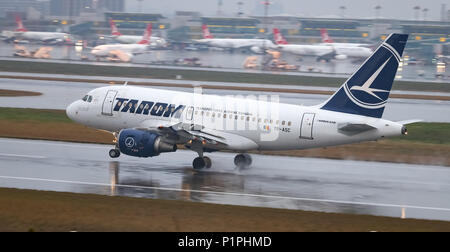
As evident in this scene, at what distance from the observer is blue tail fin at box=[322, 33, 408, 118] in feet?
107

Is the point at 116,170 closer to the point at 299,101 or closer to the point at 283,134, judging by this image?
the point at 283,134

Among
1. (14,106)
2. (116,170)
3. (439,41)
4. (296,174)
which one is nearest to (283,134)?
(296,174)

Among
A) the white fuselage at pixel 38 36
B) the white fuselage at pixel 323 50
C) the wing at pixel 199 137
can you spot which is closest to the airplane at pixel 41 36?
the white fuselage at pixel 38 36

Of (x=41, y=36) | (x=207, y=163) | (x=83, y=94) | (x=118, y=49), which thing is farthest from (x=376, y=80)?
(x=41, y=36)

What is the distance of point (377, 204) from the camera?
2883cm

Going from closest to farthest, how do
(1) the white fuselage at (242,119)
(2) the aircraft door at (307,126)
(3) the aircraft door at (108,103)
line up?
(1) the white fuselage at (242,119), (2) the aircraft door at (307,126), (3) the aircraft door at (108,103)

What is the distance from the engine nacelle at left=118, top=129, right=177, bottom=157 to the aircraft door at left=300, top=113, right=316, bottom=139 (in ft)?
22.2

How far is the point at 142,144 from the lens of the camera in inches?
1358

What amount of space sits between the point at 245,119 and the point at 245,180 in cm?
397

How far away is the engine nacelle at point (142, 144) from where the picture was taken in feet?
113

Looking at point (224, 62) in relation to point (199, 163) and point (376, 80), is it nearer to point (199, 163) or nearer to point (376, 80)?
point (199, 163)

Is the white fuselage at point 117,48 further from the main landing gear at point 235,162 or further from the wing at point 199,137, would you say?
the main landing gear at point 235,162
